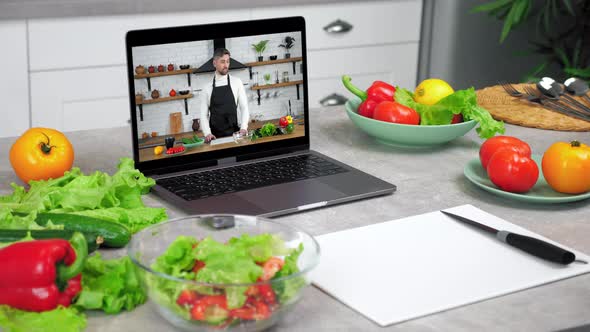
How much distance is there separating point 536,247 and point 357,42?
219 cm

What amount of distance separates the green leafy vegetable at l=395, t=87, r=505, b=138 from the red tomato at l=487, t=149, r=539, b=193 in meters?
0.26

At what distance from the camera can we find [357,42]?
3260 millimetres

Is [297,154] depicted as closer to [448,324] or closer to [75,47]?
[448,324]

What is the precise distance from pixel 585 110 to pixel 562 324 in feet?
3.62

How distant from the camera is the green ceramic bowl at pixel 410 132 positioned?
1.63 meters

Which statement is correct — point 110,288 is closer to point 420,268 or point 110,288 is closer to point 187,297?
point 187,297

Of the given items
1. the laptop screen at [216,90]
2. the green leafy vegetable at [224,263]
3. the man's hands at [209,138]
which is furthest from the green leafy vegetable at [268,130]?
the green leafy vegetable at [224,263]

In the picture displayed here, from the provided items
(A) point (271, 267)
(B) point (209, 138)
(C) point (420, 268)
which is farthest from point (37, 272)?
(B) point (209, 138)

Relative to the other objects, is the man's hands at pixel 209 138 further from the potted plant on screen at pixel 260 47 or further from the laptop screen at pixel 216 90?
the potted plant on screen at pixel 260 47

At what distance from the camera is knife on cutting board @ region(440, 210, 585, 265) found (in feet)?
3.73

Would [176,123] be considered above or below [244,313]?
above

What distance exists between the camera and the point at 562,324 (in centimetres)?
100

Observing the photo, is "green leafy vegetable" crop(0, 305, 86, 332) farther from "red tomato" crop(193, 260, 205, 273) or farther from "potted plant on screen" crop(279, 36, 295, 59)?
"potted plant on screen" crop(279, 36, 295, 59)

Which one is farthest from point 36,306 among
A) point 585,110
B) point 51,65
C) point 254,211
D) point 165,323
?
point 51,65
